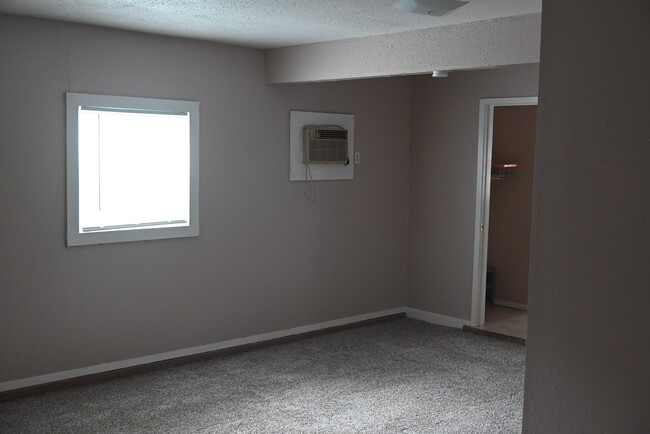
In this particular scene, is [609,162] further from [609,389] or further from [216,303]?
[216,303]

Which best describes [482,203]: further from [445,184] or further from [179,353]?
[179,353]

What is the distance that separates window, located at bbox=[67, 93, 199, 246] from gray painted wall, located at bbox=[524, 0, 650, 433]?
12.0 ft

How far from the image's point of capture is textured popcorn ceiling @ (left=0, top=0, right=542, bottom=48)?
3.46 m

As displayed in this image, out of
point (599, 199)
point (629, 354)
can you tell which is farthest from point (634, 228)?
point (629, 354)

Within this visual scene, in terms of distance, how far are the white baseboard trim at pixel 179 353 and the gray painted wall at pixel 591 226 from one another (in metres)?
3.75

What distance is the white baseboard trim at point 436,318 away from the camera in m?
6.06

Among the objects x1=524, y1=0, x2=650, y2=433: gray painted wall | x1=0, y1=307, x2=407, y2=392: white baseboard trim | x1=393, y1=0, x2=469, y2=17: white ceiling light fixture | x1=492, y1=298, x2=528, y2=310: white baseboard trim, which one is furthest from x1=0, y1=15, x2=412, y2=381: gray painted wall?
x1=524, y1=0, x2=650, y2=433: gray painted wall

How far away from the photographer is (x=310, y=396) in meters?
4.34

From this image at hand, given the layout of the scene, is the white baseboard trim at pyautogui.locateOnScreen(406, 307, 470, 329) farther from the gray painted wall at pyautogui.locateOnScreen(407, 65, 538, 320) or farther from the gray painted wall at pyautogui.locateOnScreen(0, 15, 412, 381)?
the gray painted wall at pyautogui.locateOnScreen(0, 15, 412, 381)

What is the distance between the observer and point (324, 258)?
588 centimetres

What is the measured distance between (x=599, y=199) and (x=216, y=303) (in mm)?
4238

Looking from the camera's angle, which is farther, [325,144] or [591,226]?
[325,144]

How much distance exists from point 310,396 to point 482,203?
2.47 meters

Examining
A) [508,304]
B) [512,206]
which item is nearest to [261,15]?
[512,206]
